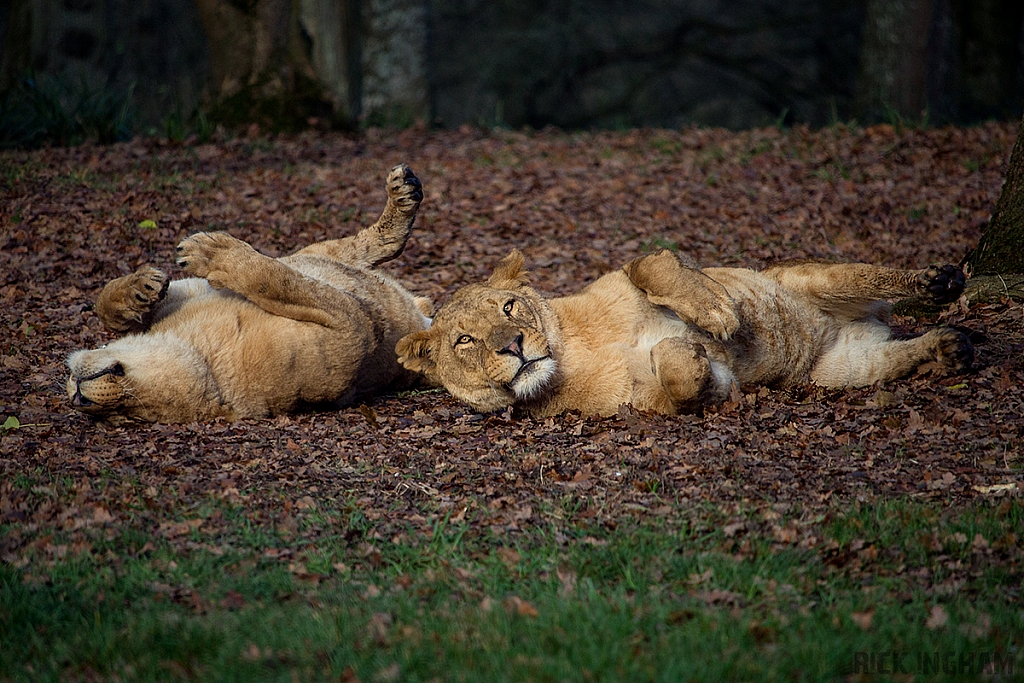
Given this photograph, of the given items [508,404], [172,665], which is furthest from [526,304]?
[172,665]

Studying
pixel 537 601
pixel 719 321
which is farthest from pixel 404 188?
pixel 537 601

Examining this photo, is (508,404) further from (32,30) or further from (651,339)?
(32,30)

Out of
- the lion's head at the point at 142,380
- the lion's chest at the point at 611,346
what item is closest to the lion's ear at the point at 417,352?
the lion's chest at the point at 611,346

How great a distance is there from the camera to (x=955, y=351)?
6191 millimetres

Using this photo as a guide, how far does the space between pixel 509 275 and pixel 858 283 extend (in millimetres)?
2285

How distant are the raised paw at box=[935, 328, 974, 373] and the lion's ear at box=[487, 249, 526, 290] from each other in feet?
8.57

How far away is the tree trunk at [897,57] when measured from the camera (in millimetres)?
15953

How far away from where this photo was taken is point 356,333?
636 cm

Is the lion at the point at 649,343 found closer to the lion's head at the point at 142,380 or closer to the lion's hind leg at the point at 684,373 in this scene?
the lion's hind leg at the point at 684,373

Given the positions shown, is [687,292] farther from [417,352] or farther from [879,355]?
[417,352]

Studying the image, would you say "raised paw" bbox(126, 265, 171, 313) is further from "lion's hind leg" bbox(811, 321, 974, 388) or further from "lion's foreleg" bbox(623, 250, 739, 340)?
"lion's hind leg" bbox(811, 321, 974, 388)

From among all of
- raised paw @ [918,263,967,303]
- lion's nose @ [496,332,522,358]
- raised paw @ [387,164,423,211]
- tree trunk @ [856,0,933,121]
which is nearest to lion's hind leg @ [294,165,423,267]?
raised paw @ [387,164,423,211]

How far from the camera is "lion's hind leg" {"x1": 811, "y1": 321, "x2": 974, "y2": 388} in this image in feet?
20.4

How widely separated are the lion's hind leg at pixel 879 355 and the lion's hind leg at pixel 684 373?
1.16 meters
